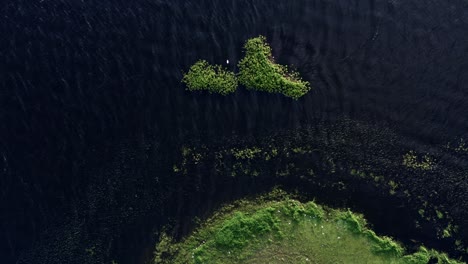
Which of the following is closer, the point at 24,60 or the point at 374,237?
the point at 374,237

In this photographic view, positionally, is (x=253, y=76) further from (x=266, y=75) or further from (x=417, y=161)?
(x=417, y=161)

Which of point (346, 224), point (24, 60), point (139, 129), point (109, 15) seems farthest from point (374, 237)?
point (24, 60)

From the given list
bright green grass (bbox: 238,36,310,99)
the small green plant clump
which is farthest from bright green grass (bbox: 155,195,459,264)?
the small green plant clump

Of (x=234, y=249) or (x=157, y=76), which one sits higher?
(x=157, y=76)

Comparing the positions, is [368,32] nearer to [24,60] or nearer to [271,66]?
[271,66]

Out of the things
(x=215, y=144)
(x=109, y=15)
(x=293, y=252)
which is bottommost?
(x=293, y=252)

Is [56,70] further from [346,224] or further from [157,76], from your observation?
[346,224]

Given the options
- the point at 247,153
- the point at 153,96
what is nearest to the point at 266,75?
the point at 247,153

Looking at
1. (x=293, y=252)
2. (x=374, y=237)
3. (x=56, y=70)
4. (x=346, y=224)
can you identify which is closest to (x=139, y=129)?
(x=56, y=70)
